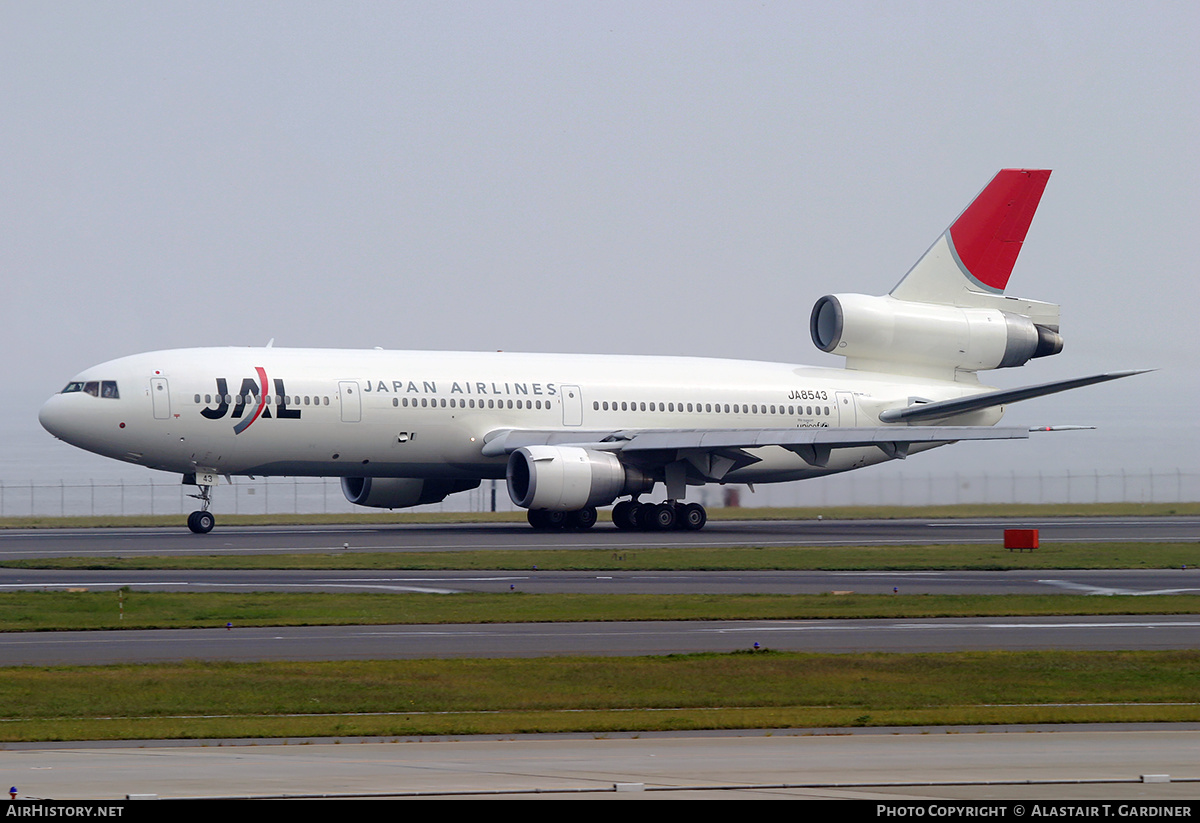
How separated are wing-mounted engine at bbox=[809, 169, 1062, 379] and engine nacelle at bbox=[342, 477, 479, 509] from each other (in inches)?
546

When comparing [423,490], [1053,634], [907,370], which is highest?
[907,370]

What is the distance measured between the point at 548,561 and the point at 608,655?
14.4 m

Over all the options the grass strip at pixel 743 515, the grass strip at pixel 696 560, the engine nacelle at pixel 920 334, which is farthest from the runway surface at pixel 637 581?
the grass strip at pixel 743 515

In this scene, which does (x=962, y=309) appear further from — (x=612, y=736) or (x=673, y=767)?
(x=673, y=767)

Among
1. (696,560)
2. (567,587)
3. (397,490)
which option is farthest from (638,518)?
(567,587)

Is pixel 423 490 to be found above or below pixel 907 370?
below

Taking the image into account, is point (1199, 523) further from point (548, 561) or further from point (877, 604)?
point (877, 604)

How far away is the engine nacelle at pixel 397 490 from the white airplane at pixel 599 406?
0.07 m
